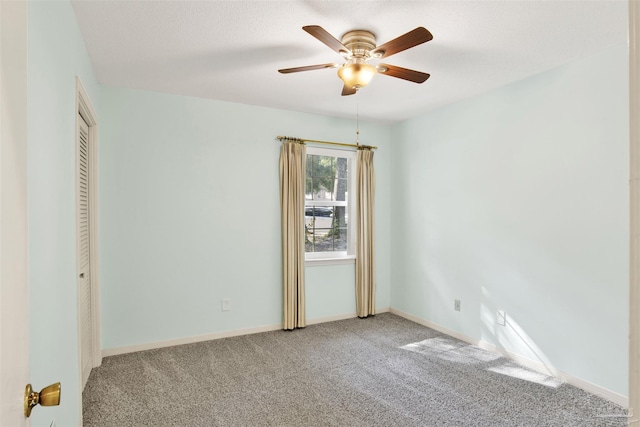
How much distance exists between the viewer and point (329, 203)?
465 cm

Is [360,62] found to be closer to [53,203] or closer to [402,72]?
[402,72]

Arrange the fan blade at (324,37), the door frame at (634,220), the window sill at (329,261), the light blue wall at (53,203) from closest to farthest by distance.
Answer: the door frame at (634,220), the light blue wall at (53,203), the fan blade at (324,37), the window sill at (329,261)

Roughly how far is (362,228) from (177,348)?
247 centimetres

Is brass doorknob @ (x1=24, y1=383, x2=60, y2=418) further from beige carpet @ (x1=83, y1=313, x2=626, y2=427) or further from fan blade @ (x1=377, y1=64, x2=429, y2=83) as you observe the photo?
fan blade @ (x1=377, y1=64, x2=429, y2=83)

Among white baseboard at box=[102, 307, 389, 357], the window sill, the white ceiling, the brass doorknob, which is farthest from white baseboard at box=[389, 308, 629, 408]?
the brass doorknob

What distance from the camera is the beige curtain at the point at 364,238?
4.61 m

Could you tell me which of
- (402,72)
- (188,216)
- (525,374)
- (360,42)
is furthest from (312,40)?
(525,374)

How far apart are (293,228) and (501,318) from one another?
7.49 ft

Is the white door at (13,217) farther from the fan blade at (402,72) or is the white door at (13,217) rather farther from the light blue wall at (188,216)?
the light blue wall at (188,216)

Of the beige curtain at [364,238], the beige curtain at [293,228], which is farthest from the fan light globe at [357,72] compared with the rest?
the beige curtain at [364,238]

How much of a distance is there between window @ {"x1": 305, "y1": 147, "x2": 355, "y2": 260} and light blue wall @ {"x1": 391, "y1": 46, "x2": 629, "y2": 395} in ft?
2.84

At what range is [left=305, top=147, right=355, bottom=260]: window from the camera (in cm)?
455

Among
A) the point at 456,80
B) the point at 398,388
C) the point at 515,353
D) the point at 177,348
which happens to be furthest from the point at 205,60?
the point at 515,353

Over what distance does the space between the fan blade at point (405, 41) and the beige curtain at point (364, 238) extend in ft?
7.67
